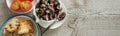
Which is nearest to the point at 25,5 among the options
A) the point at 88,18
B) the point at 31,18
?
the point at 31,18

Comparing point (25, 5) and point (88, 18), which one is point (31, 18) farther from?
point (88, 18)

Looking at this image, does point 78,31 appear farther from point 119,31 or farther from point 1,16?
point 1,16

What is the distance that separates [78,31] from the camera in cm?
83

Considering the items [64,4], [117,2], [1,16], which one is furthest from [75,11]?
[1,16]

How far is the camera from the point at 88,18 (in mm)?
837

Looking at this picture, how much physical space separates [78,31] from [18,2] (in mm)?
256

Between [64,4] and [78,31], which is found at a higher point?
[64,4]

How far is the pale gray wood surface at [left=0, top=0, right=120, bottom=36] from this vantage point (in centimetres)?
83

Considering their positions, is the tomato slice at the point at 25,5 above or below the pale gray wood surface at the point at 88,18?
above

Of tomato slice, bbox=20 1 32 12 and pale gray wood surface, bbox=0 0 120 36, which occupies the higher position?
tomato slice, bbox=20 1 32 12

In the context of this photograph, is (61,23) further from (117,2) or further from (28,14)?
(117,2)

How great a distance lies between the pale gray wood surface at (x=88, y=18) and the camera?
0.83 m

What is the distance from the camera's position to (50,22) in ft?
2.52

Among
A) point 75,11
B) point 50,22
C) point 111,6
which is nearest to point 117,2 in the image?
point 111,6
